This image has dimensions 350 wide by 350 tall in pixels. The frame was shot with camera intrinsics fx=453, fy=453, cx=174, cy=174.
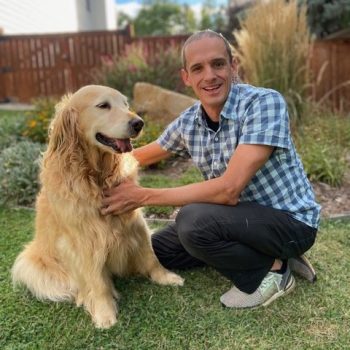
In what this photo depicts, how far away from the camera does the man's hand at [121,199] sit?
2547mm

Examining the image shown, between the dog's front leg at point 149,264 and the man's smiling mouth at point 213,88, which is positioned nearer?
the man's smiling mouth at point 213,88

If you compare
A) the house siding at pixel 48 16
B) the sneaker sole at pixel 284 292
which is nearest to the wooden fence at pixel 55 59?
the house siding at pixel 48 16

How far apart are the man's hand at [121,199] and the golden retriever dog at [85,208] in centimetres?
5

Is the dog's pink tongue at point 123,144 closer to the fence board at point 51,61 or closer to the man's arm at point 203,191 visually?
the man's arm at point 203,191

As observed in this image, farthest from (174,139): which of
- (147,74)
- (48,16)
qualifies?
(48,16)

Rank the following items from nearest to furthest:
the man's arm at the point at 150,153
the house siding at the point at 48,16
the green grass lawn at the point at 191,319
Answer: the green grass lawn at the point at 191,319
the man's arm at the point at 150,153
the house siding at the point at 48,16

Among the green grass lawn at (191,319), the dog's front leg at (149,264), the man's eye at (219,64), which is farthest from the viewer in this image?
the dog's front leg at (149,264)

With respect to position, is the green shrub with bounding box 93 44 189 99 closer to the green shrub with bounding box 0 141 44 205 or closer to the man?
the green shrub with bounding box 0 141 44 205

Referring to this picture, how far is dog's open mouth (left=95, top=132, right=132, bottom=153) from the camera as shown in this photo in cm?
247

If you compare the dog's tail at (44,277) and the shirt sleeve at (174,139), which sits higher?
the shirt sleeve at (174,139)

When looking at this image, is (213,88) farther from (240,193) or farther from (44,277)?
(44,277)

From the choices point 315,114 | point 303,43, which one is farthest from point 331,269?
point 303,43

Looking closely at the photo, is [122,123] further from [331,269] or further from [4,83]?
[4,83]

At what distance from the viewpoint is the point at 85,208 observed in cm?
252
